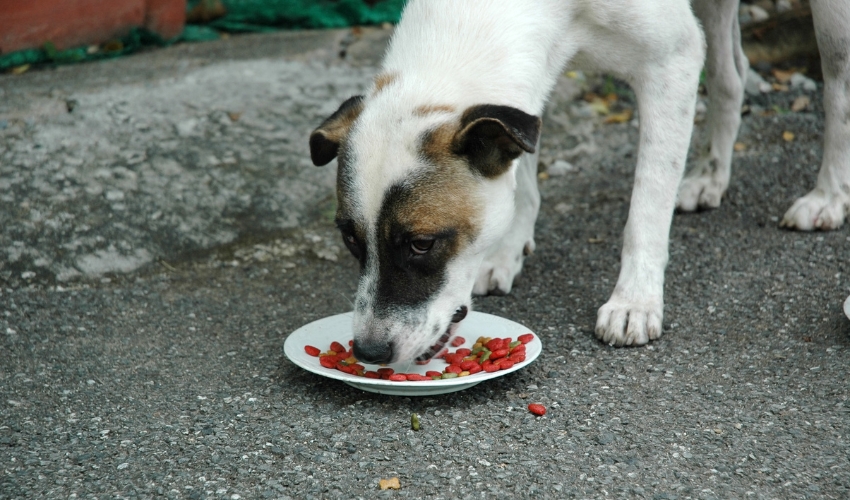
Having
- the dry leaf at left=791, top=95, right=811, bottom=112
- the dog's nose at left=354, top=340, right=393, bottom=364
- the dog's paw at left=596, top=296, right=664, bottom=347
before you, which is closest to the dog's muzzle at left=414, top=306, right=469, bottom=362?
the dog's nose at left=354, top=340, right=393, bottom=364

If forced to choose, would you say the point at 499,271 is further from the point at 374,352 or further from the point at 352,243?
the point at 374,352

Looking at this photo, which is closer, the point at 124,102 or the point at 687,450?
the point at 687,450

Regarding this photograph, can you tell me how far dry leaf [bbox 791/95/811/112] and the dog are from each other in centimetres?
333

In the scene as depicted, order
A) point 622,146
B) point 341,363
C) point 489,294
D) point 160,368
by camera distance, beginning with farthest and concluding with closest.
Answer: point 622,146 → point 489,294 → point 160,368 → point 341,363

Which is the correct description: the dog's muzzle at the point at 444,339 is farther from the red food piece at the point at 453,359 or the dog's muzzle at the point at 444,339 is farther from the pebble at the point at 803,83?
the pebble at the point at 803,83

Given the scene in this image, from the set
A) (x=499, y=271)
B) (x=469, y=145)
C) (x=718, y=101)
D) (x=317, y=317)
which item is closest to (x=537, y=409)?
(x=469, y=145)

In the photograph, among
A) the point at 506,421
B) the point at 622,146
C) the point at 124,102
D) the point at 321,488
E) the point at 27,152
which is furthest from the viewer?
the point at 622,146

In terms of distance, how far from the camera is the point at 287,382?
3523 mm

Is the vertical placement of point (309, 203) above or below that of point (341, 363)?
below

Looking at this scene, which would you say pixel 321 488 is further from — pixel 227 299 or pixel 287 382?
pixel 227 299

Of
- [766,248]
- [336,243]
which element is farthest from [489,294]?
[766,248]

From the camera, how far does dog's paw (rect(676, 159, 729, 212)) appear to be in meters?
5.21

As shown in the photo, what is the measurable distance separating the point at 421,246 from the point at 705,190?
8.48ft

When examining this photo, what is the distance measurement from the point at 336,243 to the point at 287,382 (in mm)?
1731
